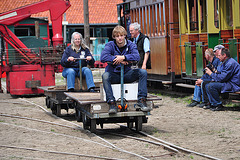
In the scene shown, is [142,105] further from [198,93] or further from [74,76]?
[198,93]

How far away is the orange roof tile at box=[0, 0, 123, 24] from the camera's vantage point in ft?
127

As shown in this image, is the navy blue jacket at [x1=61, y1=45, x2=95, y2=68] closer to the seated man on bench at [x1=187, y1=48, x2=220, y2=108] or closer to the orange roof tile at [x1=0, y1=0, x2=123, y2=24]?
the seated man on bench at [x1=187, y1=48, x2=220, y2=108]

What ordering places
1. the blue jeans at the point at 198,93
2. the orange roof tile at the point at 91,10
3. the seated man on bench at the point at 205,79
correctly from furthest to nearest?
1. the orange roof tile at the point at 91,10
2. the blue jeans at the point at 198,93
3. the seated man on bench at the point at 205,79

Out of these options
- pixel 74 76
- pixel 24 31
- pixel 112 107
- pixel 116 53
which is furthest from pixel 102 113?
pixel 24 31

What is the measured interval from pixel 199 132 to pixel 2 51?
10454 millimetres

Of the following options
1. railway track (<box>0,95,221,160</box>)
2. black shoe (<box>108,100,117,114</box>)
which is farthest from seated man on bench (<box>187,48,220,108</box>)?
black shoe (<box>108,100,117,114</box>)

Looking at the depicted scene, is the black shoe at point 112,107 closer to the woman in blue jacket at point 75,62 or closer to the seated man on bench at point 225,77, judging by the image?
the woman in blue jacket at point 75,62

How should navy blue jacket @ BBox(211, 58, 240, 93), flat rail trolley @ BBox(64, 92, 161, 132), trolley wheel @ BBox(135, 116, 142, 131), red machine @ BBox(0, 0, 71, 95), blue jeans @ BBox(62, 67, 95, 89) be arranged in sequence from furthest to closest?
red machine @ BBox(0, 0, 71, 95) → navy blue jacket @ BBox(211, 58, 240, 93) → blue jeans @ BBox(62, 67, 95, 89) → trolley wheel @ BBox(135, 116, 142, 131) → flat rail trolley @ BBox(64, 92, 161, 132)

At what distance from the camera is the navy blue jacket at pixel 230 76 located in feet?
35.9

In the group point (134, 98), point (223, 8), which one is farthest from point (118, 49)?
point (223, 8)

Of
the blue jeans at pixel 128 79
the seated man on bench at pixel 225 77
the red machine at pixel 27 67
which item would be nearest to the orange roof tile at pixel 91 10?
the red machine at pixel 27 67

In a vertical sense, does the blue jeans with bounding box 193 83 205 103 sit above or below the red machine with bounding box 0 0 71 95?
below

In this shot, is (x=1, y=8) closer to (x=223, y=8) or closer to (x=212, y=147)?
(x=223, y=8)

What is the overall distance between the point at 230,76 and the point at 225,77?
108 millimetres
